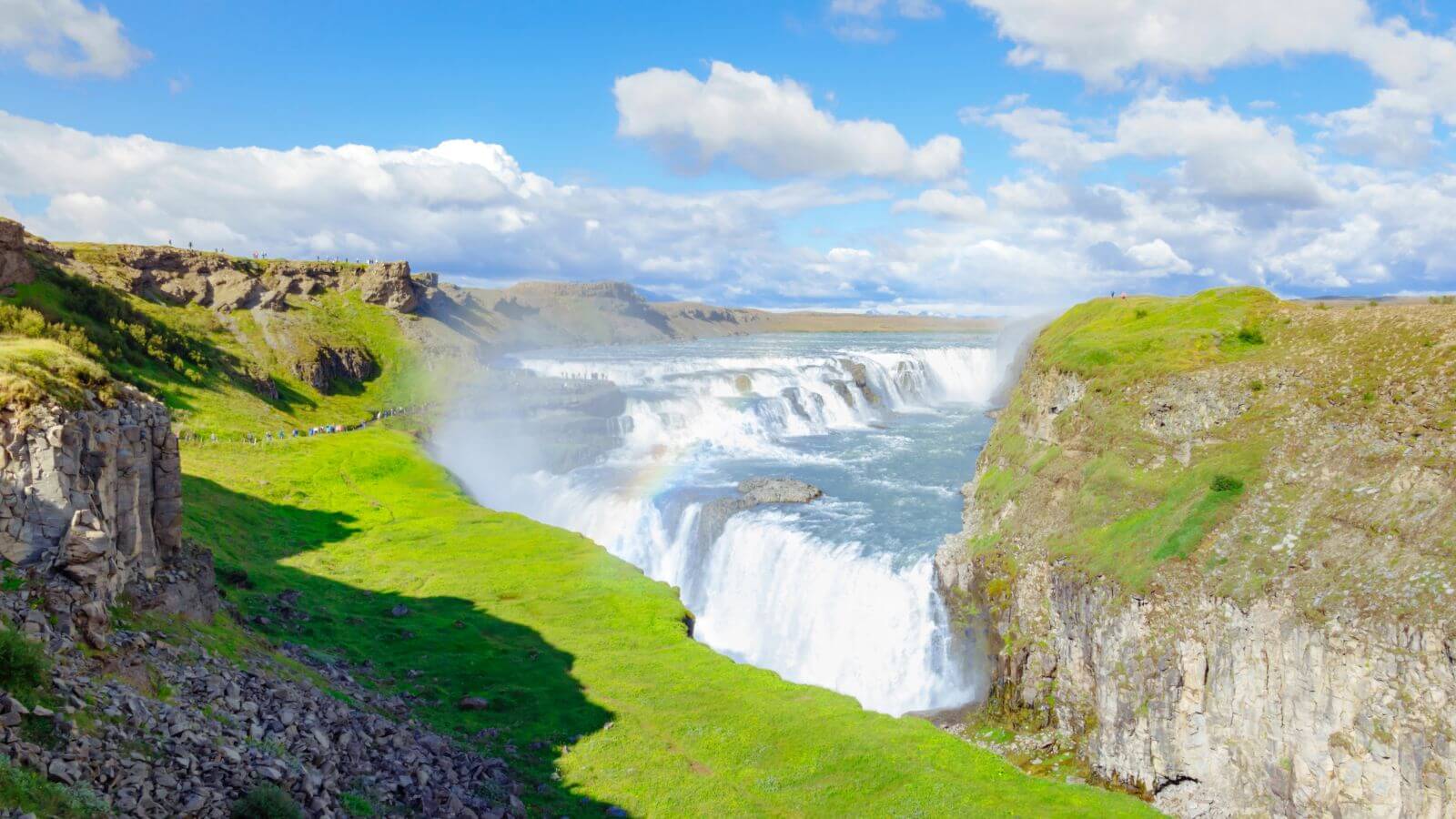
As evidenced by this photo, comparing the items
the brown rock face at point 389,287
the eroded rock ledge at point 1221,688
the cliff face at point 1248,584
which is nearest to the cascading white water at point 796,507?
the cliff face at point 1248,584

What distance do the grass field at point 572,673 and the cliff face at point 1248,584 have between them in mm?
4056

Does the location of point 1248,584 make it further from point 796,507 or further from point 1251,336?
point 796,507

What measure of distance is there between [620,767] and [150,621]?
14300 millimetres

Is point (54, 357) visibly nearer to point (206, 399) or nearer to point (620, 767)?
point (620, 767)

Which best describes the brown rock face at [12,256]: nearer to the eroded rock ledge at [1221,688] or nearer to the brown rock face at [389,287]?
the brown rock face at [389,287]

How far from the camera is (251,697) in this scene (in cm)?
1914

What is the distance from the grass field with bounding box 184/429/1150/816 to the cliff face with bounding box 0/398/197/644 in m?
11.3

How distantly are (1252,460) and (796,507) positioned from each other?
29.2 meters

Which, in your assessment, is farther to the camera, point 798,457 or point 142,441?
point 798,457

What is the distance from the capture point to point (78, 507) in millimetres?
18484

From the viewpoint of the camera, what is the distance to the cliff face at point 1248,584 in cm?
2225

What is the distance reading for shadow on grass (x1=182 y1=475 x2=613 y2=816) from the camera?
26.8 m

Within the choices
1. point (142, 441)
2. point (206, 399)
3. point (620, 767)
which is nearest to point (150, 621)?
point (142, 441)

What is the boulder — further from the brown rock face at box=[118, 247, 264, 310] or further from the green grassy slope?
the brown rock face at box=[118, 247, 264, 310]
